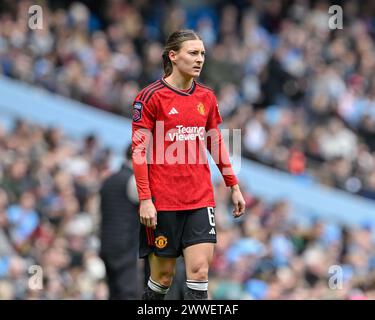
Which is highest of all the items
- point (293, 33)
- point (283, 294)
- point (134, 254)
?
point (293, 33)

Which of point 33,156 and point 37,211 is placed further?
point 33,156

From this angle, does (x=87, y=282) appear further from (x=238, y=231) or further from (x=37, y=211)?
(x=238, y=231)

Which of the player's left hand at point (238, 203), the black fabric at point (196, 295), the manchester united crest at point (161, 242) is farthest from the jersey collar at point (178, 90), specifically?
the black fabric at point (196, 295)

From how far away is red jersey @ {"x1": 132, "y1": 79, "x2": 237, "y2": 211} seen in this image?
9203 millimetres

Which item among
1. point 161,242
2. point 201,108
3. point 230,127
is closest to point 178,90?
point 201,108

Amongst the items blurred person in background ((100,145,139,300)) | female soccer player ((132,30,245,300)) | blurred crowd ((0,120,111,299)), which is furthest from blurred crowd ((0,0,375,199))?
female soccer player ((132,30,245,300))

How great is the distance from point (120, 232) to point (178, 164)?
9.90 feet

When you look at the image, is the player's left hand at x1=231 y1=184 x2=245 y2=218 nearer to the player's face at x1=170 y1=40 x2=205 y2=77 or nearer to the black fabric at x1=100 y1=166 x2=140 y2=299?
the player's face at x1=170 y1=40 x2=205 y2=77

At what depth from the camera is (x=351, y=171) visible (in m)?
20.4

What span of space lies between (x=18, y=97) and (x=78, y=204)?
298 cm

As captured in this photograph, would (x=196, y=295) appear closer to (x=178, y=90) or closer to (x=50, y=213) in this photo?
(x=178, y=90)

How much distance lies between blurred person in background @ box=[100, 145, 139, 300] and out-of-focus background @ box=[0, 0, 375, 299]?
Result: 1676mm

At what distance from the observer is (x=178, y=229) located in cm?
934
